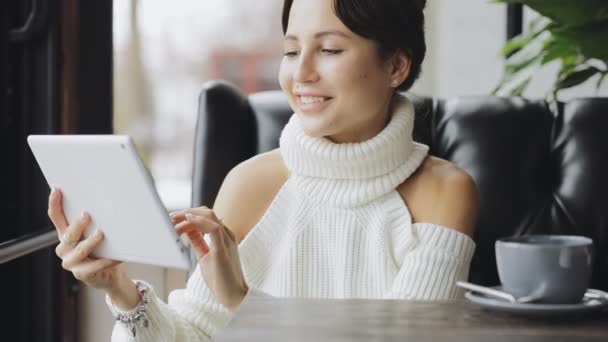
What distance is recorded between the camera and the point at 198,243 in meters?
1.23

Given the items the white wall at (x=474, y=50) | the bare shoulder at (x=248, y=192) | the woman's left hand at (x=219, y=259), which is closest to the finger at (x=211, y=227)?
the woman's left hand at (x=219, y=259)

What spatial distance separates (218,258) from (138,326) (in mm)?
154

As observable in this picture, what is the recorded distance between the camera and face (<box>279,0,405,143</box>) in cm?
137

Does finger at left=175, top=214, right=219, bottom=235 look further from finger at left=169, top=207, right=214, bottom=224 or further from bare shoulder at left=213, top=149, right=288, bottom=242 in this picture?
bare shoulder at left=213, top=149, right=288, bottom=242

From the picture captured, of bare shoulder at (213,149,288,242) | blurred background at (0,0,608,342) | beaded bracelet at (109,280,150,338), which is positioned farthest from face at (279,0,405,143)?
blurred background at (0,0,608,342)

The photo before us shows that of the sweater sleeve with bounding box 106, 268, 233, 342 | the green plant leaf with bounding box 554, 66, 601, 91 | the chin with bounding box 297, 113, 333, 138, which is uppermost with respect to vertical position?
the green plant leaf with bounding box 554, 66, 601, 91

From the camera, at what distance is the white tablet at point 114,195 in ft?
3.28

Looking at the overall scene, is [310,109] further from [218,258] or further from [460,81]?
[460,81]

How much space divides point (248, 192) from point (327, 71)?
0.25m

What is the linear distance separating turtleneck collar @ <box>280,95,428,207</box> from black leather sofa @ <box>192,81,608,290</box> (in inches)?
8.9

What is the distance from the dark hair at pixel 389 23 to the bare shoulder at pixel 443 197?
0.54 ft

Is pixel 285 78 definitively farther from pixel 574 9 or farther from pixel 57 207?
pixel 574 9

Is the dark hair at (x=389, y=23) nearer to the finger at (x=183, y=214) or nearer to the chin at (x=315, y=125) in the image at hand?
the chin at (x=315, y=125)

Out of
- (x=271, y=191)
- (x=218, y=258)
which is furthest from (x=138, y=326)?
(x=271, y=191)
